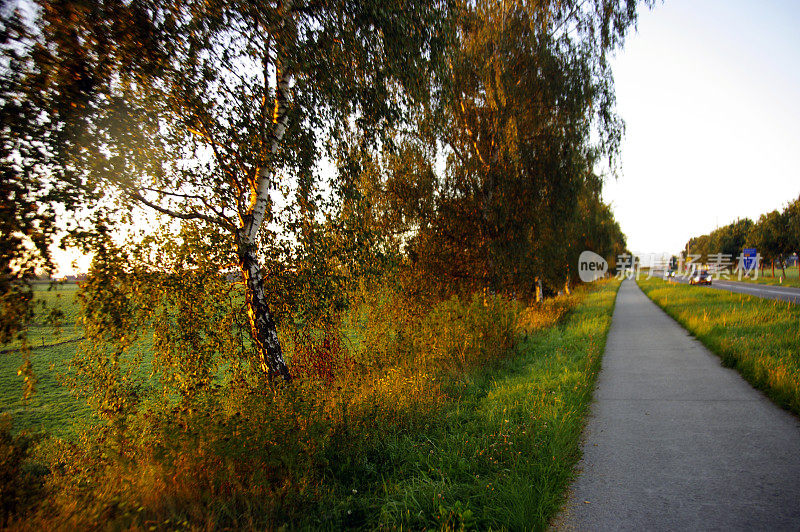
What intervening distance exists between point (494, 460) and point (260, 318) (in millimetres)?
3325

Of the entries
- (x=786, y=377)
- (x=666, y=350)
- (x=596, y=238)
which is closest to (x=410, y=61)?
(x=786, y=377)

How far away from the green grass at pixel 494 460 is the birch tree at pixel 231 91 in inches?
96.6

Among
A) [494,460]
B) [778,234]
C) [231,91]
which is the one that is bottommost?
[494,460]

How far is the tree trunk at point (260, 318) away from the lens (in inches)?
187

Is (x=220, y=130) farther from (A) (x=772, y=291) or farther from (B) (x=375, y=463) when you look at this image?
(A) (x=772, y=291)

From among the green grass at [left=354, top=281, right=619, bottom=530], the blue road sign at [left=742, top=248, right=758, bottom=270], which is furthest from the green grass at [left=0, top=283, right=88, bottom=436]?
the blue road sign at [left=742, top=248, right=758, bottom=270]

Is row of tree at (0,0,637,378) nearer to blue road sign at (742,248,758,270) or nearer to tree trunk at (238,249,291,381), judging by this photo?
tree trunk at (238,249,291,381)

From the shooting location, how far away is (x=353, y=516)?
3012 mm

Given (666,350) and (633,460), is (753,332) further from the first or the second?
(633,460)

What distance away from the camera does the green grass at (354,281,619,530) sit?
2.95 m

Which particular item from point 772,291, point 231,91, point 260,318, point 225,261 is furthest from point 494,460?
point 772,291

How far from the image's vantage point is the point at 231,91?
399cm

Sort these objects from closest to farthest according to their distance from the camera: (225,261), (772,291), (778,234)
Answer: (225,261)
(772,291)
(778,234)

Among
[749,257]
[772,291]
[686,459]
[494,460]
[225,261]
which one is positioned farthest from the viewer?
[749,257]
